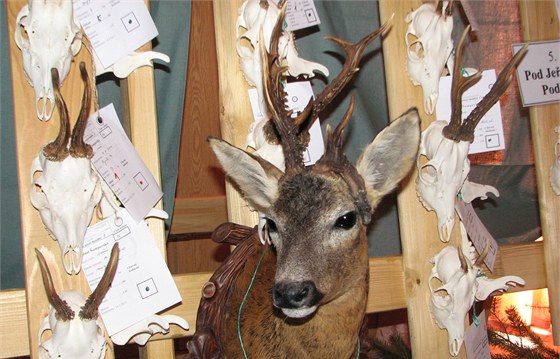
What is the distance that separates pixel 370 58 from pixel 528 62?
561 mm

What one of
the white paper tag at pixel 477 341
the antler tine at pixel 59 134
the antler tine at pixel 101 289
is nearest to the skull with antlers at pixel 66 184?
the antler tine at pixel 59 134

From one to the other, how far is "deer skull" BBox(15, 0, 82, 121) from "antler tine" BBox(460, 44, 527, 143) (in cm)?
110

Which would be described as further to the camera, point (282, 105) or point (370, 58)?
point (370, 58)

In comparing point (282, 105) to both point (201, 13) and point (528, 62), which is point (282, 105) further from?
point (201, 13)

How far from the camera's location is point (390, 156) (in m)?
1.65

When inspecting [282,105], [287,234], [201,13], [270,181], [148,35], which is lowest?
[287,234]

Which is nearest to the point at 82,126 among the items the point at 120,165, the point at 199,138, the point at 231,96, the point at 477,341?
the point at 120,165

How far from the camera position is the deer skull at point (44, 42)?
62.6 inches

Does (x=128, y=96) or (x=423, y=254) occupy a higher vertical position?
(x=128, y=96)

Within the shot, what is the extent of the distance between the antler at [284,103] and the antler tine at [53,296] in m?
0.60

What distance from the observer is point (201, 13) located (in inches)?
138

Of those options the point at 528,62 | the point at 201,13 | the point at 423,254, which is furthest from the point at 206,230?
the point at 528,62

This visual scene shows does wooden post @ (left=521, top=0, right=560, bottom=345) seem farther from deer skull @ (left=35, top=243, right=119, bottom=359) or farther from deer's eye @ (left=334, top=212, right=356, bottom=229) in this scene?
deer skull @ (left=35, top=243, right=119, bottom=359)

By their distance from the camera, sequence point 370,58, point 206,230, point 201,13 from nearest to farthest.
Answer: point 370,58
point 206,230
point 201,13
